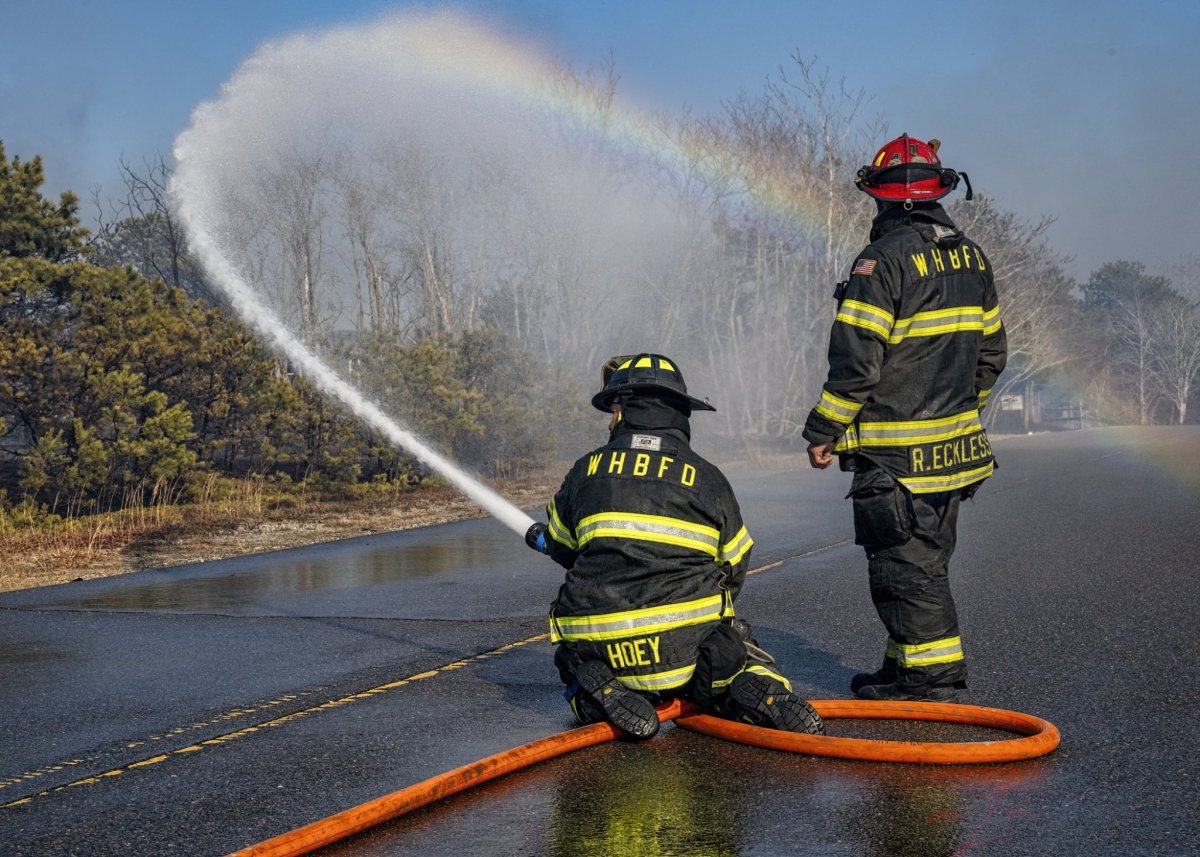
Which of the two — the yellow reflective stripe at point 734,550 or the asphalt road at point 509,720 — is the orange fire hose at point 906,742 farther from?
the yellow reflective stripe at point 734,550

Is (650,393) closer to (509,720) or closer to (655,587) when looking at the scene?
(655,587)

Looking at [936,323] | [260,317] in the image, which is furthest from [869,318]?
[260,317]

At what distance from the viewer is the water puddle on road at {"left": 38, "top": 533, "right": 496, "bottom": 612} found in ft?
26.7

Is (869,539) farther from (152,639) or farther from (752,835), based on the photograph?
(152,639)

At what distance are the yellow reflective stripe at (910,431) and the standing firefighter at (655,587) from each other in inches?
27.2

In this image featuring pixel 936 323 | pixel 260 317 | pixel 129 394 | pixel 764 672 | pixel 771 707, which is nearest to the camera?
pixel 771 707

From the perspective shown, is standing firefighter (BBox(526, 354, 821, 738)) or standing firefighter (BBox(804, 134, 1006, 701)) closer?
standing firefighter (BBox(526, 354, 821, 738))

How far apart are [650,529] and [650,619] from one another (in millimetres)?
307

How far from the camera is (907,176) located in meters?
4.80

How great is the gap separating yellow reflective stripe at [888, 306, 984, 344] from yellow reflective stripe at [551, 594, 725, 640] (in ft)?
4.20

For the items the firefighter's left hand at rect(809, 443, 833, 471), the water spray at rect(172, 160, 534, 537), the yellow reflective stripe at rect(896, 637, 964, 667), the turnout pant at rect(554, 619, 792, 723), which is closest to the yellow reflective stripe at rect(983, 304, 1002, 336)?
the firefighter's left hand at rect(809, 443, 833, 471)

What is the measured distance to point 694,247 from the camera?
1513 inches

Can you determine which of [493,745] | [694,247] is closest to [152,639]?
[493,745]

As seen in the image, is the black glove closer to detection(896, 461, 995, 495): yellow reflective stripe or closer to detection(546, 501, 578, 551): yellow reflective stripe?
detection(546, 501, 578, 551): yellow reflective stripe
